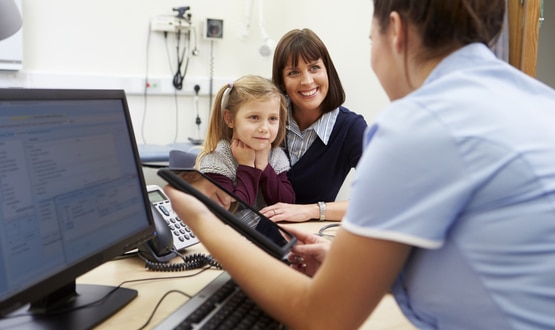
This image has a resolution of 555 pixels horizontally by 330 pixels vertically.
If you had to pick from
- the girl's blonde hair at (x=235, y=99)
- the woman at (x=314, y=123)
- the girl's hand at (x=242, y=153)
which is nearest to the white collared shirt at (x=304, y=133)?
the woman at (x=314, y=123)

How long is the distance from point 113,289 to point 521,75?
83cm

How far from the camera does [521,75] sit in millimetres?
723

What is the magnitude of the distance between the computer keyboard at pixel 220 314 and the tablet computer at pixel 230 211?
0.09 m

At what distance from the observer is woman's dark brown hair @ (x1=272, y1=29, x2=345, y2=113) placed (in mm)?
1852

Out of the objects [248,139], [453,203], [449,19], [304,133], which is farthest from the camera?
[304,133]

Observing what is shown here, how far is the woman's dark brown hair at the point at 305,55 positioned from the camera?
185cm

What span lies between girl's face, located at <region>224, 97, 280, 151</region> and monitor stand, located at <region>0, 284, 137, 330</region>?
86 cm

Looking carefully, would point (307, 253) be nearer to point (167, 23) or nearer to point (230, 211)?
point (230, 211)

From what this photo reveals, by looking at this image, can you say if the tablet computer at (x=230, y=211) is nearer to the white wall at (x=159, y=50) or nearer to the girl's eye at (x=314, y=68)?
the girl's eye at (x=314, y=68)

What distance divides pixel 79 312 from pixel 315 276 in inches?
18.0

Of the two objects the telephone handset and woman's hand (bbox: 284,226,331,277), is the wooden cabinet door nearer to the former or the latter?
woman's hand (bbox: 284,226,331,277)

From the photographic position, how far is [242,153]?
1749 millimetres

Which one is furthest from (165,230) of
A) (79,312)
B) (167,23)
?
(167,23)

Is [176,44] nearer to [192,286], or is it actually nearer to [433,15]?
[192,286]
